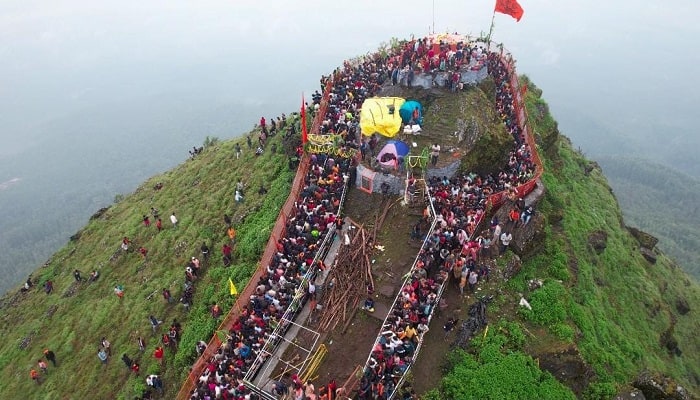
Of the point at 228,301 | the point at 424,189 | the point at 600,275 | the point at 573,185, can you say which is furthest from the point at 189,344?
the point at 573,185

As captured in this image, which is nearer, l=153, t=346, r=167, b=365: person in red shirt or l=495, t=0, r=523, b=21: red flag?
l=153, t=346, r=167, b=365: person in red shirt

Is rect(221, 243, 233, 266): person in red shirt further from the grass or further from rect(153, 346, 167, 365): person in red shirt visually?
the grass

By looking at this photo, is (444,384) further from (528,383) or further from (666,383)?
(666,383)

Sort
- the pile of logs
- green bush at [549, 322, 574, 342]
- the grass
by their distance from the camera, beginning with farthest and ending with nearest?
the grass → the pile of logs → green bush at [549, 322, 574, 342]

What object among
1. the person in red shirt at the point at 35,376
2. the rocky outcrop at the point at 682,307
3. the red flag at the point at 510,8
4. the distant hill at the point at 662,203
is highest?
the red flag at the point at 510,8

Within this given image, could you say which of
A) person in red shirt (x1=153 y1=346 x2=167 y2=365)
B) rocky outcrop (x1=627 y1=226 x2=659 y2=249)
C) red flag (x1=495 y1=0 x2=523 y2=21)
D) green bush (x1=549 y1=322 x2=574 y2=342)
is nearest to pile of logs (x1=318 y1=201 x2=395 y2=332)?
green bush (x1=549 y1=322 x2=574 y2=342)

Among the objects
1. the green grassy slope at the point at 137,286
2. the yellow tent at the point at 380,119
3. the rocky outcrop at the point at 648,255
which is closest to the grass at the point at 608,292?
the rocky outcrop at the point at 648,255

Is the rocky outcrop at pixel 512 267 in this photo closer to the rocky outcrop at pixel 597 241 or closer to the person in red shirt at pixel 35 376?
the rocky outcrop at pixel 597 241
